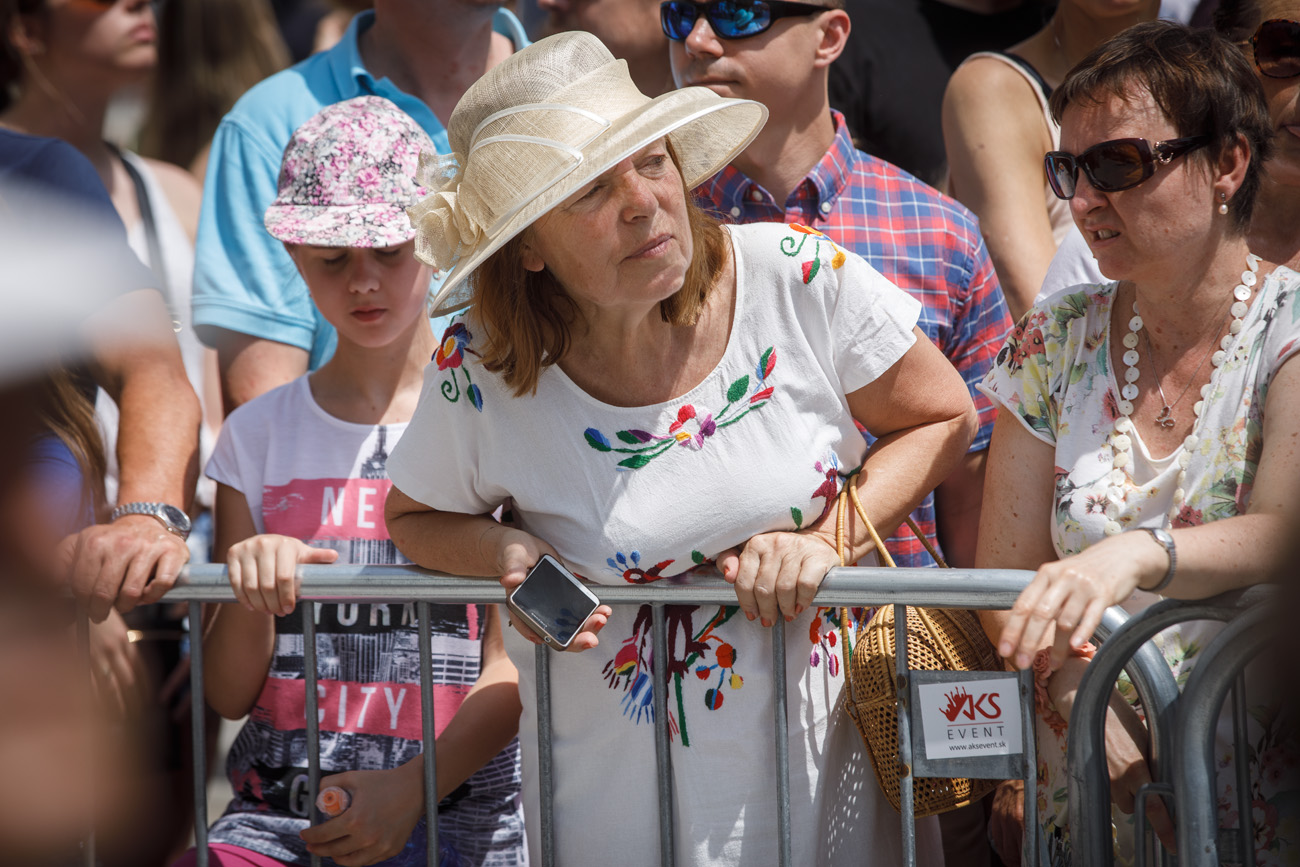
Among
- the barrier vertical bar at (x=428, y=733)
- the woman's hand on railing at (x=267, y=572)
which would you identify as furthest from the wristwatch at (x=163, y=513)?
the barrier vertical bar at (x=428, y=733)

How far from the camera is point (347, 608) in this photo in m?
2.64

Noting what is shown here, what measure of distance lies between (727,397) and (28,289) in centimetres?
131

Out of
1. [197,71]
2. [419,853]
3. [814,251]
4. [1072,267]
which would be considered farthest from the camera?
[197,71]

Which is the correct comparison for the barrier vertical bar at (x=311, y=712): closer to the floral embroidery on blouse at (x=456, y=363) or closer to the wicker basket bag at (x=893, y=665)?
the floral embroidery on blouse at (x=456, y=363)

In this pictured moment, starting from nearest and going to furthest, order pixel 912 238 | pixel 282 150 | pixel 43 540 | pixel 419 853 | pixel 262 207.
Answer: pixel 43 540 < pixel 419 853 < pixel 912 238 < pixel 262 207 < pixel 282 150

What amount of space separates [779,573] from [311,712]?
0.95 m

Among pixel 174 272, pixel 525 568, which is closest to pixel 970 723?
pixel 525 568

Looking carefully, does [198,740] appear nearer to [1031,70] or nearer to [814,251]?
[814,251]

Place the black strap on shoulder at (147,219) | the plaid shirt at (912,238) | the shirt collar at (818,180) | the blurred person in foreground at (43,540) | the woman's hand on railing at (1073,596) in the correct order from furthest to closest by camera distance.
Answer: the black strap on shoulder at (147,219) → the shirt collar at (818,180) → the plaid shirt at (912,238) → the woman's hand on railing at (1073,596) → the blurred person in foreground at (43,540)

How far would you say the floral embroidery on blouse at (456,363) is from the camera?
90.7 inches

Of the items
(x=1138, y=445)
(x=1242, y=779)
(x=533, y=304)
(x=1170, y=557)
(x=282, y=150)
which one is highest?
(x=282, y=150)

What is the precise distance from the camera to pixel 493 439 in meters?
2.29

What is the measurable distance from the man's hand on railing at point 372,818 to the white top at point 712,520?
323mm

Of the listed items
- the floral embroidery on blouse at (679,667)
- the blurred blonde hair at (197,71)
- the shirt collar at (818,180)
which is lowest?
the floral embroidery on blouse at (679,667)
